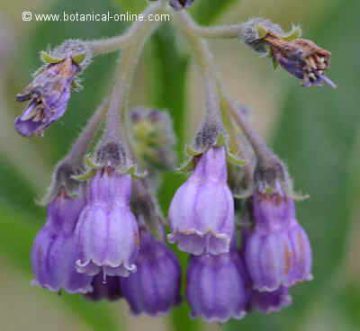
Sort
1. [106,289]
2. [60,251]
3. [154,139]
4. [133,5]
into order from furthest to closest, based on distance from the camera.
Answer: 1. [154,139]
2. [133,5]
3. [106,289]
4. [60,251]

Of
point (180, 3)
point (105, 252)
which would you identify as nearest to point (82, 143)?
point (105, 252)

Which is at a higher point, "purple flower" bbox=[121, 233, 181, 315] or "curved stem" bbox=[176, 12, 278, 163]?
"curved stem" bbox=[176, 12, 278, 163]

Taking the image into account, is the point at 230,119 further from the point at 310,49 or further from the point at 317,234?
the point at 317,234

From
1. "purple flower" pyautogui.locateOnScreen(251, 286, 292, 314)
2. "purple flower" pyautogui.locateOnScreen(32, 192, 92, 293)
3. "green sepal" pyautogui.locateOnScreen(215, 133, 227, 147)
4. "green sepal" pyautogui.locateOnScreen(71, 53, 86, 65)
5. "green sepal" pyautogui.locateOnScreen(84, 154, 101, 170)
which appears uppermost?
"green sepal" pyautogui.locateOnScreen(71, 53, 86, 65)

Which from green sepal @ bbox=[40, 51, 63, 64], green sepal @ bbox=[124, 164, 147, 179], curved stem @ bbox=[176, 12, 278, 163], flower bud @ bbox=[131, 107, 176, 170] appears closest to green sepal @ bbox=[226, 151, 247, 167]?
curved stem @ bbox=[176, 12, 278, 163]

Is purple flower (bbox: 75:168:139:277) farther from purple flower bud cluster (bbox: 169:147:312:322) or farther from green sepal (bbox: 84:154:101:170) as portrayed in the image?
purple flower bud cluster (bbox: 169:147:312:322)

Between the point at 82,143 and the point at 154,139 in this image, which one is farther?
the point at 154,139

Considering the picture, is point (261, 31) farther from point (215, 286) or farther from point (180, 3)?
point (215, 286)

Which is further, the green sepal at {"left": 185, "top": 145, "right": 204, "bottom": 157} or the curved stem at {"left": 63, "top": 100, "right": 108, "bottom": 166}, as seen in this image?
the curved stem at {"left": 63, "top": 100, "right": 108, "bottom": 166}
